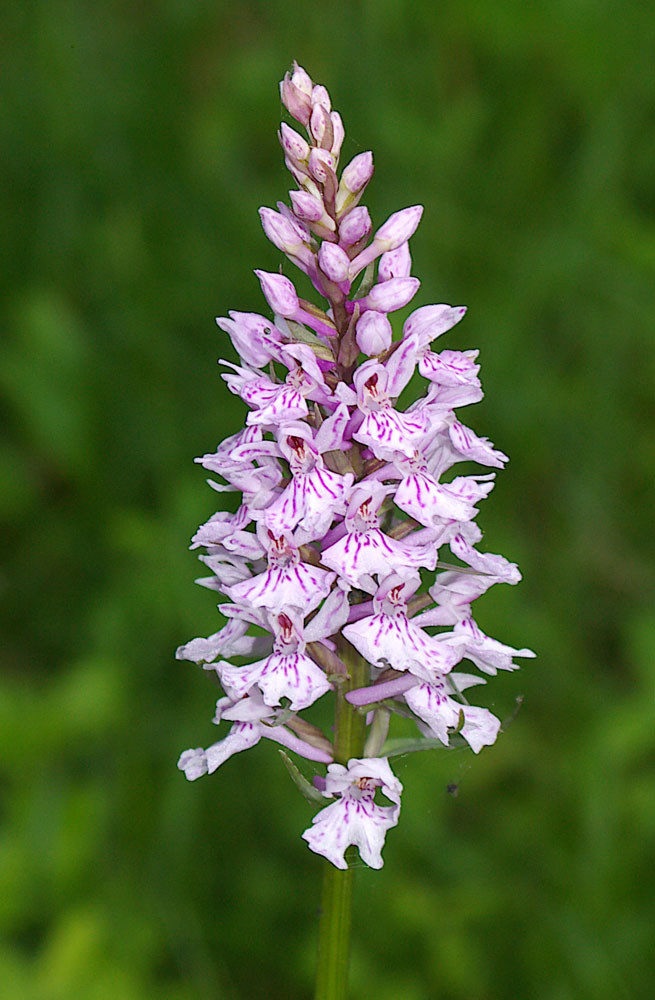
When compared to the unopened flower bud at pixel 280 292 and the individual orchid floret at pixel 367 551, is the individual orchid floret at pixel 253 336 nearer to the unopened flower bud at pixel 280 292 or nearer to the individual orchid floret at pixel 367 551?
the unopened flower bud at pixel 280 292

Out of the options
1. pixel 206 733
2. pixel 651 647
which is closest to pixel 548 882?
pixel 651 647

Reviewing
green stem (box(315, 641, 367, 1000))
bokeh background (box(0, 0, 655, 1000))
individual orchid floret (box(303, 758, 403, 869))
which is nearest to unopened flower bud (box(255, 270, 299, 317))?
green stem (box(315, 641, 367, 1000))

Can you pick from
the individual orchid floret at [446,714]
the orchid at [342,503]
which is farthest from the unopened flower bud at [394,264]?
the individual orchid floret at [446,714]

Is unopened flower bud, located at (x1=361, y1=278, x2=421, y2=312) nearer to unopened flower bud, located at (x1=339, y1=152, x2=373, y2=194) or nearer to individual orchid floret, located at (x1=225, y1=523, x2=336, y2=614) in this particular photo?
unopened flower bud, located at (x1=339, y1=152, x2=373, y2=194)

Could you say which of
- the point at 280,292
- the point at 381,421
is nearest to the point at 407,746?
the point at 381,421

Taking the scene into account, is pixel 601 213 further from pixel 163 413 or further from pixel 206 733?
pixel 206 733

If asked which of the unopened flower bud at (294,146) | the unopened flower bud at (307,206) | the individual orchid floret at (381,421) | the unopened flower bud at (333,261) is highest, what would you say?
the unopened flower bud at (294,146)

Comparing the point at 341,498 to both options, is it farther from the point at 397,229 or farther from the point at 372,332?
the point at 397,229
